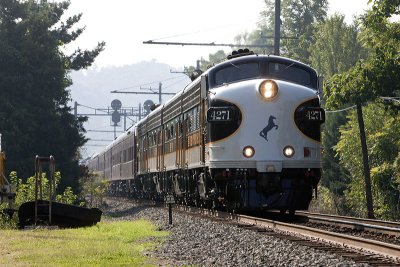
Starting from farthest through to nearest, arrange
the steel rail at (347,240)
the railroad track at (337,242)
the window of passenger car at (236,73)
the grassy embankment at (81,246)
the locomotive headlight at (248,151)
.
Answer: the window of passenger car at (236,73) → the locomotive headlight at (248,151) → the grassy embankment at (81,246) → the steel rail at (347,240) → the railroad track at (337,242)

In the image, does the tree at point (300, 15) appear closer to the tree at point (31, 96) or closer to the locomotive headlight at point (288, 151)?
the tree at point (31, 96)

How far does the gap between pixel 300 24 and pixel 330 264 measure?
85415 mm

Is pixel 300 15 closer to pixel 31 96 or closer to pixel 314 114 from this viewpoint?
pixel 31 96

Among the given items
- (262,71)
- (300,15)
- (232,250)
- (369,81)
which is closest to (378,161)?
(369,81)

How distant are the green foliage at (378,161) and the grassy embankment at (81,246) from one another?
20764mm

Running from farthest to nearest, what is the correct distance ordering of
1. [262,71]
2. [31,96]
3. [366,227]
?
[31,96]
[262,71]
[366,227]

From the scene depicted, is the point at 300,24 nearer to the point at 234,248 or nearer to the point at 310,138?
the point at 310,138

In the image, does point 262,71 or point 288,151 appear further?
point 262,71

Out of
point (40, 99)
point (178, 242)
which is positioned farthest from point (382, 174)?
point (178, 242)

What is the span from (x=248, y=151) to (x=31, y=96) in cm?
2457

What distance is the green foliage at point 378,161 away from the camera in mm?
40375

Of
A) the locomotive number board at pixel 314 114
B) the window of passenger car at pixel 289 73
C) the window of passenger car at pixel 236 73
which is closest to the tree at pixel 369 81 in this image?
the window of passenger car at pixel 289 73

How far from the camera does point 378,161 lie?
45000 millimetres

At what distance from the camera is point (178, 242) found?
15.7 meters
